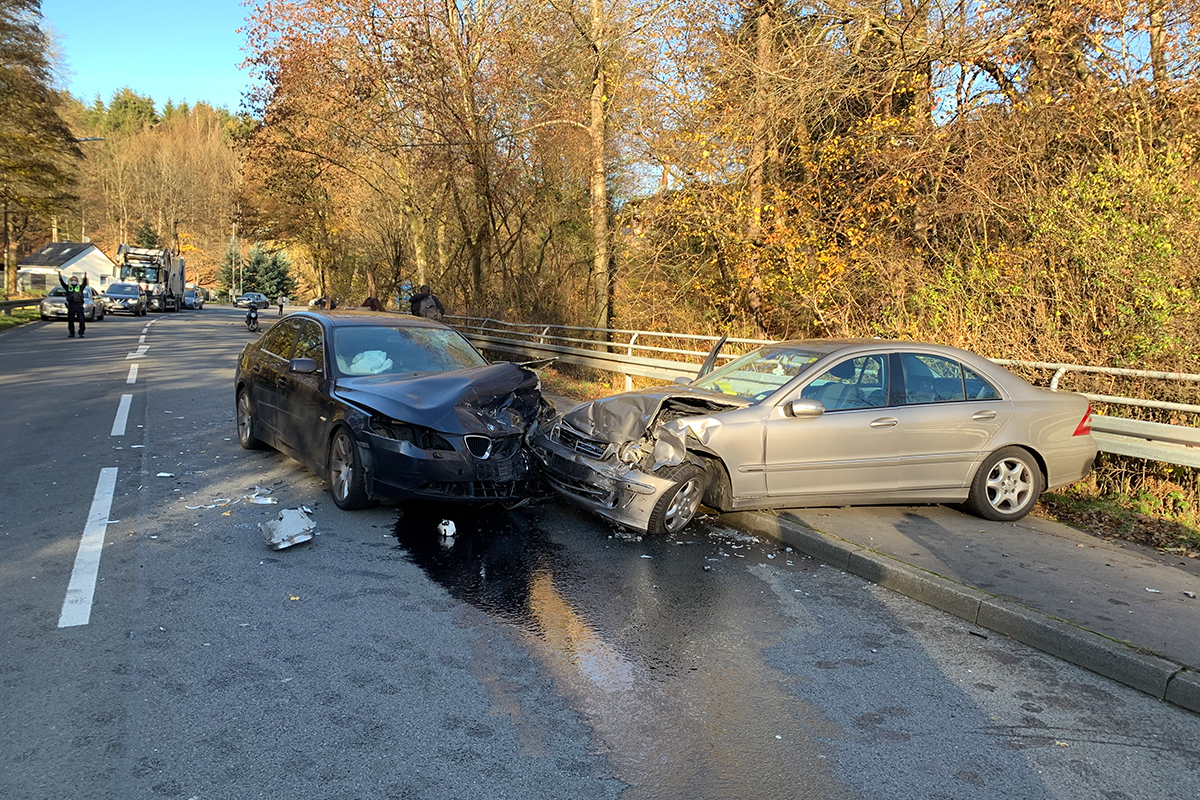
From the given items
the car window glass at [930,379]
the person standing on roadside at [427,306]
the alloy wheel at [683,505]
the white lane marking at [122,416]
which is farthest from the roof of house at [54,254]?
the car window glass at [930,379]

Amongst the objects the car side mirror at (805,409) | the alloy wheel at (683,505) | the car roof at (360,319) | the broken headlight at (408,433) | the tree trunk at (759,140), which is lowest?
the alloy wheel at (683,505)

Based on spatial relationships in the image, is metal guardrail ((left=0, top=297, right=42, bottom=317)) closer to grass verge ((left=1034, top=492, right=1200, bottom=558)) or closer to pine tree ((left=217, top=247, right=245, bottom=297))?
grass verge ((left=1034, top=492, right=1200, bottom=558))

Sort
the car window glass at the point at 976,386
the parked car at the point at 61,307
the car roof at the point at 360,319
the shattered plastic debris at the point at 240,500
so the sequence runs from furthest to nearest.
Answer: the parked car at the point at 61,307 < the car roof at the point at 360,319 < the car window glass at the point at 976,386 < the shattered plastic debris at the point at 240,500

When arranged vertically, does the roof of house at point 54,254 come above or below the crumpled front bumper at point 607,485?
above

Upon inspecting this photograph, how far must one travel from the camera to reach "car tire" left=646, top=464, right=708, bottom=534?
240 inches

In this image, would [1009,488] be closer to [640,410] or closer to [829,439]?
[829,439]

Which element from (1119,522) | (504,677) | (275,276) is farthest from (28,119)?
(275,276)

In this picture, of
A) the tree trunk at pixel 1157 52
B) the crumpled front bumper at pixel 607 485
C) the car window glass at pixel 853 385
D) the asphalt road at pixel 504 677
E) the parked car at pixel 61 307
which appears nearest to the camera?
the asphalt road at pixel 504 677

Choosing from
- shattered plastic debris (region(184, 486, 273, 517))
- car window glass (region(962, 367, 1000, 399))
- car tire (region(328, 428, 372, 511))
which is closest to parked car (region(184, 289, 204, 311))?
shattered plastic debris (region(184, 486, 273, 517))

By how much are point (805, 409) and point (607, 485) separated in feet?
5.42

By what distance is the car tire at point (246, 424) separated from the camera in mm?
8602

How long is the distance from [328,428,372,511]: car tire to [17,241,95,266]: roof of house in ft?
277

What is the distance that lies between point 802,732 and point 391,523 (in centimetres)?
383

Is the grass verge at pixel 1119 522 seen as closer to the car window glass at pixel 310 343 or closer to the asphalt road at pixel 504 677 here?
the asphalt road at pixel 504 677
